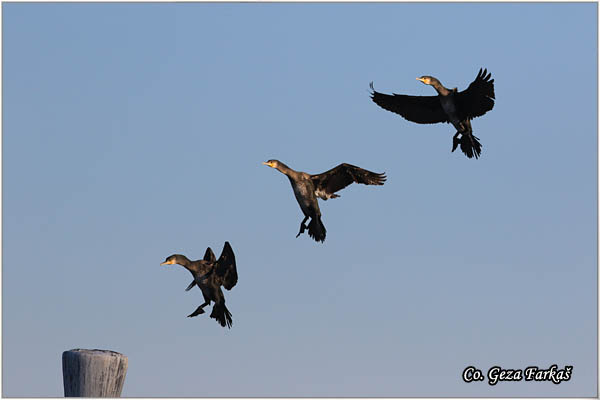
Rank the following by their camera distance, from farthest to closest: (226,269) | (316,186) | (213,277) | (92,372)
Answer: (316,186)
(213,277)
(226,269)
(92,372)

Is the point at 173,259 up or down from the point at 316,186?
down

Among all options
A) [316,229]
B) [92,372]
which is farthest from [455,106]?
[92,372]

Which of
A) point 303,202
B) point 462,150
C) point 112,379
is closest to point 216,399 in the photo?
point 112,379

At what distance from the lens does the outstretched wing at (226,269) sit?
48.1ft

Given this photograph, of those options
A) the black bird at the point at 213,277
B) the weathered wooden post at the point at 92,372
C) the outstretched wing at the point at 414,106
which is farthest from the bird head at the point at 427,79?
the weathered wooden post at the point at 92,372

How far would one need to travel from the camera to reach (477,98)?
666 inches

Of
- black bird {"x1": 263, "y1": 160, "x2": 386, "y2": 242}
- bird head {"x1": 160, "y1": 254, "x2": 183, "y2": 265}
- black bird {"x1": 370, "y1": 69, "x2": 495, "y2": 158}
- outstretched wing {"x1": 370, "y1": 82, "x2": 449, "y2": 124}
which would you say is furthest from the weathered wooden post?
outstretched wing {"x1": 370, "y1": 82, "x2": 449, "y2": 124}

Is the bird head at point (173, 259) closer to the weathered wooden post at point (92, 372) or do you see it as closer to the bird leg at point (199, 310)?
the bird leg at point (199, 310)

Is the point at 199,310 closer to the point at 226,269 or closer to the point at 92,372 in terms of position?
the point at 226,269

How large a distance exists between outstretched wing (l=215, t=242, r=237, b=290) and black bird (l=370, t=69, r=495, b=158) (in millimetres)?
4760

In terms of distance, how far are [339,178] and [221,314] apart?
9.72 ft

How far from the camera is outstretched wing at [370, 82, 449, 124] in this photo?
18267 mm

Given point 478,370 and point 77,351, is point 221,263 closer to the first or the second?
point 478,370

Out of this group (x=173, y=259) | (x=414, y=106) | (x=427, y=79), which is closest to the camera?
(x=173, y=259)
